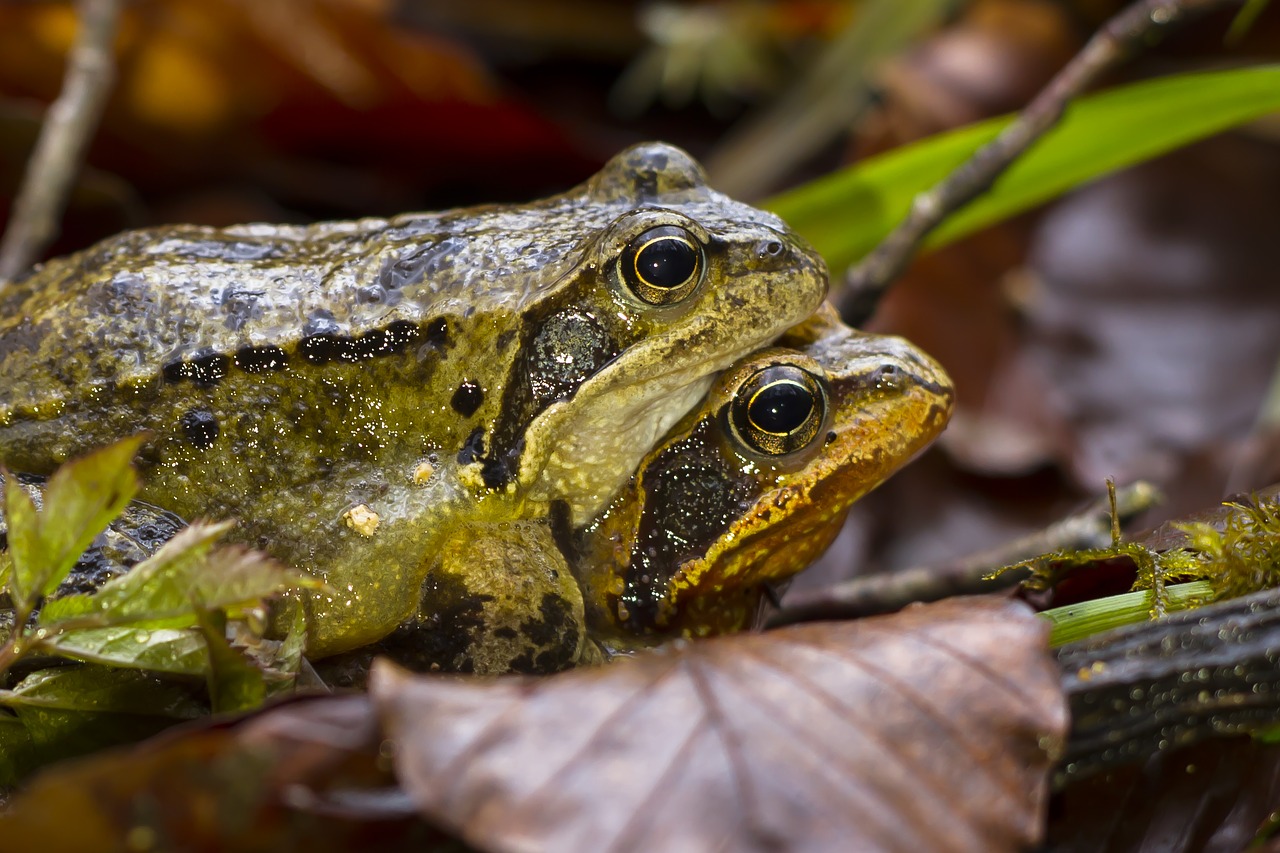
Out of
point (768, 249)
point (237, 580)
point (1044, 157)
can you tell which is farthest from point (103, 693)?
point (1044, 157)

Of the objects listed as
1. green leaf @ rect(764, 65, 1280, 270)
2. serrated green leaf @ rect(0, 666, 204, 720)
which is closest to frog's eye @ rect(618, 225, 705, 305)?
serrated green leaf @ rect(0, 666, 204, 720)

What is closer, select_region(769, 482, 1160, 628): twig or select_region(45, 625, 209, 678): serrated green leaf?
select_region(45, 625, 209, 678): serrated green leaf

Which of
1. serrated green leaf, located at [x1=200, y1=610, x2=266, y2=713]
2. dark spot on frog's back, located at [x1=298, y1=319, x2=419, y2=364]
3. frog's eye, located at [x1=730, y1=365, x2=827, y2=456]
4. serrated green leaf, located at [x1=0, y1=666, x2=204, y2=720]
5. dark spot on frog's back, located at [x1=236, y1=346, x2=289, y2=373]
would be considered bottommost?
serrated green leaf, located at [x1=0, y1=666, x2=204, y2=720]

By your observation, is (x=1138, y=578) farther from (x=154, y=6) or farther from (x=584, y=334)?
(x=154, y=6)

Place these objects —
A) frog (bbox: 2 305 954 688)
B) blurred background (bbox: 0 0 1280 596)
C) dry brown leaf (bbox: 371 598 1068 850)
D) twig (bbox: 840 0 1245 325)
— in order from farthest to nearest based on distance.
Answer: blurred background (bbox: 0 0 1280 596) < twig (bbox: 840 0 1245 325) < frog (bbox: 2 305 954 688) < dry brown leaf (bbox: 371 598 1068 850)

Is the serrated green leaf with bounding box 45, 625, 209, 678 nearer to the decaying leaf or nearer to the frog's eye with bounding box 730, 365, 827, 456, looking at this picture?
the decaying leaf

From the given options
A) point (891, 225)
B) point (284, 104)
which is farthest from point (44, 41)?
point (891, 225)

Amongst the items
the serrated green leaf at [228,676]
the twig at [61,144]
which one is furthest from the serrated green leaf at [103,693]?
the twig at [61,144]
